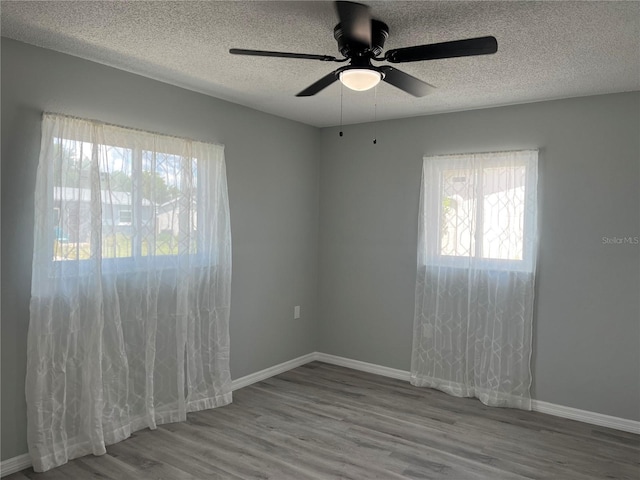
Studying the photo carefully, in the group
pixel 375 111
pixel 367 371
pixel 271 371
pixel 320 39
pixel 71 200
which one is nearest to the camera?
pixel 320 39

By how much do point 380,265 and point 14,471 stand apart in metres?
3.28

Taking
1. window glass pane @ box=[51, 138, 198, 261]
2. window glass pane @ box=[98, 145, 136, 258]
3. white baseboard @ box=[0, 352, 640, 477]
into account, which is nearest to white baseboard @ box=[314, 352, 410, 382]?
white baseboard @ box=[0, 352, 640, 477]

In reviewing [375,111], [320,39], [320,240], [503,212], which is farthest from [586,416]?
[320,39]

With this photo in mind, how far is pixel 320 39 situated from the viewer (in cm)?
256

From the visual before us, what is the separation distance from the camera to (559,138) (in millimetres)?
3688

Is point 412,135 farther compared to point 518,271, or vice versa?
point 412,135

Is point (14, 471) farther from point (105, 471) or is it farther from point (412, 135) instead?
point (412, 135)

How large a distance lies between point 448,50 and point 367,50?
1.29ft

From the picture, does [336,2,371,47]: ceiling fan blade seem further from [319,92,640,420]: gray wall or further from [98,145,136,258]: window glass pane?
[319,92,640,420]: gray wall

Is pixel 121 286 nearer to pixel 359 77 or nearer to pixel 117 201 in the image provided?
pixel 117 201

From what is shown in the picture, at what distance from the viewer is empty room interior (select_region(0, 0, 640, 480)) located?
261cm

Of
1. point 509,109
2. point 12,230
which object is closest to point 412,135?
point 509,109

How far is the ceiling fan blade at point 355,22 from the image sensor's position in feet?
6.39

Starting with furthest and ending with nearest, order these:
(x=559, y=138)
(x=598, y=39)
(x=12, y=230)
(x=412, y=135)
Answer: (x=412, y=135) < (x=559, y=138) < (x=12, y=230) < (x=598, y=39)
